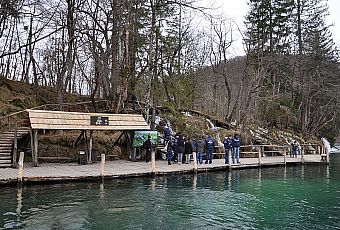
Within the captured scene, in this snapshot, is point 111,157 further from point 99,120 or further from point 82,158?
point 99,120

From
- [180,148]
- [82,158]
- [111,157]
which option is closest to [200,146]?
[180,148]

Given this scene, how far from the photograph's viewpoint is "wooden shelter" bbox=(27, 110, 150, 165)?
61.8 feet

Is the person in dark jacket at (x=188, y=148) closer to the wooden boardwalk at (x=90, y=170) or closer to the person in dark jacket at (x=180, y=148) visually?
the person in dark jacket at (x=180, y=148)

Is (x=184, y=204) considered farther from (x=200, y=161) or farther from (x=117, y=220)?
(x=200, y=161)

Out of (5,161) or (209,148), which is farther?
(209,148)

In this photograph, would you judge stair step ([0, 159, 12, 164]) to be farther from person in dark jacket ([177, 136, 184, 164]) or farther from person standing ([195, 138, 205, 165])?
person standing ([195, 138, 205, 165])

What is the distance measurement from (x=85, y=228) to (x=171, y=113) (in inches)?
821

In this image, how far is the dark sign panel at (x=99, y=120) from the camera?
68.2 ft

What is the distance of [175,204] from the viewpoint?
43.9ft

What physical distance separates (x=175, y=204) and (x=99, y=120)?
356 inches

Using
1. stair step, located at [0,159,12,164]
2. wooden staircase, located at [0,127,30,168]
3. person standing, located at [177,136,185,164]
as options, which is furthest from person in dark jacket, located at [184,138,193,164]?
stair step, located at [0,159,12,164]

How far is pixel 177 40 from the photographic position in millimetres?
30453

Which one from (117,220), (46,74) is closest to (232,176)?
(117,220)

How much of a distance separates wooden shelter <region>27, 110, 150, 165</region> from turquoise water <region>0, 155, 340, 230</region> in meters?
3.69
